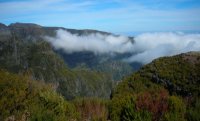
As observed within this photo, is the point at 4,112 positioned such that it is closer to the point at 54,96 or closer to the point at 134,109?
the point at 54,96

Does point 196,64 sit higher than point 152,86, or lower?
higher

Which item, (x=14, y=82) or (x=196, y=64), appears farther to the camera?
(x=196, y=64)

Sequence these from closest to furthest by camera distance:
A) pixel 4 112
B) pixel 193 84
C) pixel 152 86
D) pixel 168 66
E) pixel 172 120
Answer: pixel 172 120 < pixel 4 112 < pixel 193 84 < pixel 152 86 < pixel 168 66

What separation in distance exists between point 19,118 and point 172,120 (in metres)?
6.08

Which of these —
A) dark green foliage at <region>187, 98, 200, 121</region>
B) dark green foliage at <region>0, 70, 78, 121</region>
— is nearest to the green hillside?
dark green foliage at <region>187, 98, 200, 121</region>

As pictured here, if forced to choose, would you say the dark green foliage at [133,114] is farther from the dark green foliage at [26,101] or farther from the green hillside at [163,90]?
the dark green foliage at [26,101]

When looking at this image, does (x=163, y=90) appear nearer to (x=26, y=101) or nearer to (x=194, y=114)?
(x=26, y=101)

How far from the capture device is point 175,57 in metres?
42.2

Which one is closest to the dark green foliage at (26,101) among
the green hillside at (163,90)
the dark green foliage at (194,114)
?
the green hillside at (163,90)

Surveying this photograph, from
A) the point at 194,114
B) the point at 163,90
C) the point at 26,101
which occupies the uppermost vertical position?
the point at 194,114

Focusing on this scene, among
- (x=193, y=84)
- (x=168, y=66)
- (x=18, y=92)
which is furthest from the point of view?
(x=168, y=66)

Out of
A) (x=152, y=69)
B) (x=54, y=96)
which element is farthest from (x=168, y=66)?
(x=54, y=96)

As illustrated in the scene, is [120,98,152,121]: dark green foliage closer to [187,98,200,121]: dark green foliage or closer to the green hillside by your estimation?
the green hillside

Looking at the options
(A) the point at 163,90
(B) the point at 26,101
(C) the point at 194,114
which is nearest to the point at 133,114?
(C) the point at 194,114
